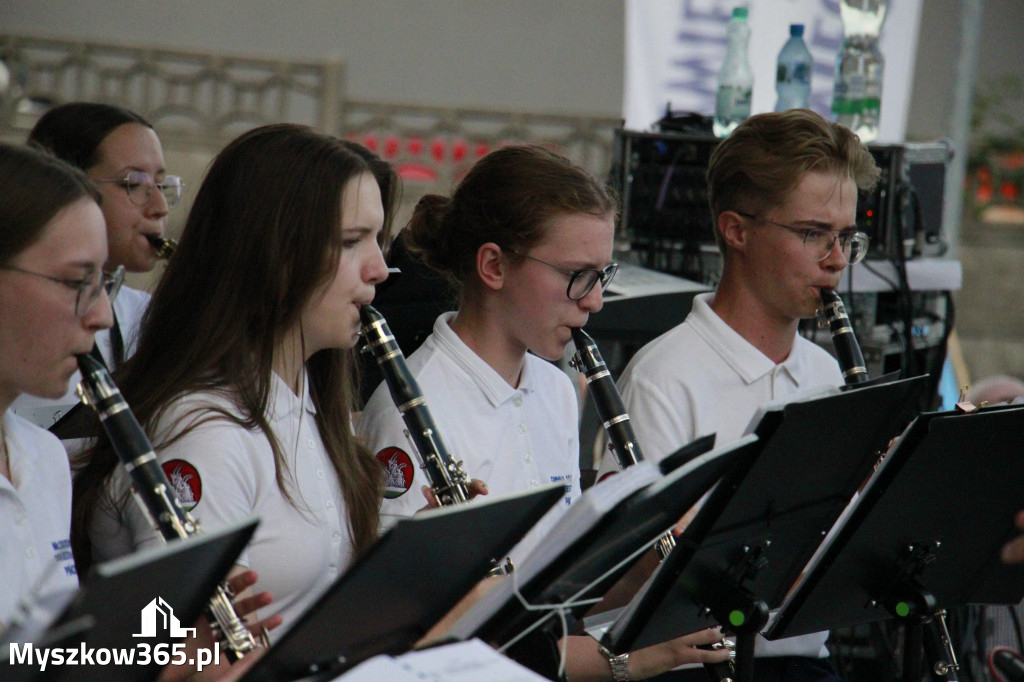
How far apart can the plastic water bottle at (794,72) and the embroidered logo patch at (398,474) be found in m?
2.16

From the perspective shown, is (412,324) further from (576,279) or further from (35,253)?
(35,253)

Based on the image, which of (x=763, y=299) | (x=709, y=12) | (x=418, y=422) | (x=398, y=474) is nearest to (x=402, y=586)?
(x=418, y=422)

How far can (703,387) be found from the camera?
2.34 m

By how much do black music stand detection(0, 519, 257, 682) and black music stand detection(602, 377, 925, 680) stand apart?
0.75 m

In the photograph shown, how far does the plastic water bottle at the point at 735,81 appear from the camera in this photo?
11.9 feet

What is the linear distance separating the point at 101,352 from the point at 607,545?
68.5 inches

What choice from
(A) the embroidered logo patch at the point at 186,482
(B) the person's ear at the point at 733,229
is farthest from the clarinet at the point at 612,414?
(A) the embroidered logo patch at the point at 186,482

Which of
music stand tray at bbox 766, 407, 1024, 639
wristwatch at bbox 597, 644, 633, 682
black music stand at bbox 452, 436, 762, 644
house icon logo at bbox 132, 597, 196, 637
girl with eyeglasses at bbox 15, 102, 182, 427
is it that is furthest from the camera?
girl with eyeglasses at bbox 15, 102, 182, 427

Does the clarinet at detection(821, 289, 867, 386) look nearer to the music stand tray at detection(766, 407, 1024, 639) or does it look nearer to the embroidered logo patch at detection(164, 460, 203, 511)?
the music stand tray at detection(766, 407, 1024, 639)

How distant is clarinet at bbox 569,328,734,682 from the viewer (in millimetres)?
2102

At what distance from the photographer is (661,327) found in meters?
2.99

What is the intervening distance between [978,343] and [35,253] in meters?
9.14

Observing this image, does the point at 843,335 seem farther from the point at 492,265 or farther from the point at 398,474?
the point at 398,474

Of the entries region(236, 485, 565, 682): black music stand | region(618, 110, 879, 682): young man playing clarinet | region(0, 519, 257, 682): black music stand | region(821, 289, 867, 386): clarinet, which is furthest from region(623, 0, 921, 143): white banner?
region(0, 519, 257, 682): black music stand
